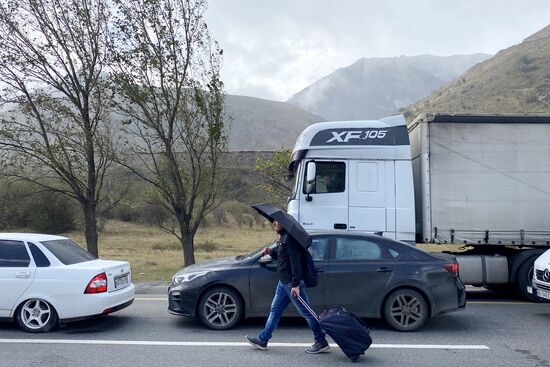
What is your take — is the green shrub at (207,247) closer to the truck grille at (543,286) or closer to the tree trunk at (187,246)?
the tree trunk at (187,246)

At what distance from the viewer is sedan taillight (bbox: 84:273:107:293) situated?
7.84 m

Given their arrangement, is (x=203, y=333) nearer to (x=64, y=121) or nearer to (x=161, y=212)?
(x=64, y=121)

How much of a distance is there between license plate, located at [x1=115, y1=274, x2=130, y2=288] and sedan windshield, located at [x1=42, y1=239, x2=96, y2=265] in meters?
0.62

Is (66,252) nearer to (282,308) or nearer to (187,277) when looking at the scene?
(187,277)

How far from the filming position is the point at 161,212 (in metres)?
41.2

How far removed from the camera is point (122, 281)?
28.0 ft

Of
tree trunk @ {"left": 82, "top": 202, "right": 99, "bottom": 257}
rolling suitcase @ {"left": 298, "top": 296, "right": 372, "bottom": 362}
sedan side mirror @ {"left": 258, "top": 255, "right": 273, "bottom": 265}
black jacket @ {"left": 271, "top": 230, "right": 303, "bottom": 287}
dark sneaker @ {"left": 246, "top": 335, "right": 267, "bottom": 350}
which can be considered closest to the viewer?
rolling suitcase @ {"left": 298, "top": 296, "right": 372, "bottom": 362}

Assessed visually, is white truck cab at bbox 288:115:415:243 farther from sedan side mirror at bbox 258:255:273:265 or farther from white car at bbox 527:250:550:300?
sedan side mirror at bbox 258:255:273:265

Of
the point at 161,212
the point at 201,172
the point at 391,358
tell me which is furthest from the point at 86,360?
the point at 161,212

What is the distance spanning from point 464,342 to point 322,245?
7.66 feet

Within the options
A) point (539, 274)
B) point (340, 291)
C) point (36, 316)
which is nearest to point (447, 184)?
point (539, 274)

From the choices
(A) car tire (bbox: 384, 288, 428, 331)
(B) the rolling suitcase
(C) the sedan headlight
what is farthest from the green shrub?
(B) the rolling suitcase

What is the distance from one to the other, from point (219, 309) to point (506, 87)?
4981 centimetres

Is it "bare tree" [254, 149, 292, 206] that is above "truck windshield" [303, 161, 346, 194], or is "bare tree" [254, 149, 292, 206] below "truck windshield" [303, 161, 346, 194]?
above
